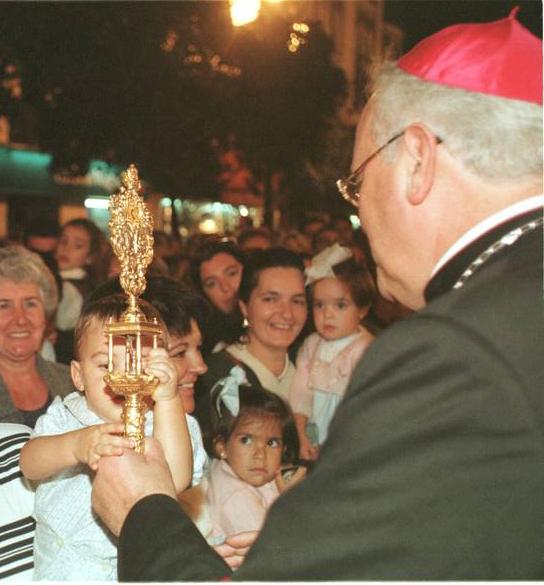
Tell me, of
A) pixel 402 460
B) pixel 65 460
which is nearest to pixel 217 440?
pixel 65 460

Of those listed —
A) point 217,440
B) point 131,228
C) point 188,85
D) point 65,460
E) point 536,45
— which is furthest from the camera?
point 188,85

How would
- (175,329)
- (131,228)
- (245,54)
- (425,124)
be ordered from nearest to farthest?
(425,124), (131,228), (175,329), (245,54)

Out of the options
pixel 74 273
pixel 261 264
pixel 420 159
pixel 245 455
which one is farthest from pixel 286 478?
pixel 74 273

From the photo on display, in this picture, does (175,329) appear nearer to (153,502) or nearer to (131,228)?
(131,228)

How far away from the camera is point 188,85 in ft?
61.9

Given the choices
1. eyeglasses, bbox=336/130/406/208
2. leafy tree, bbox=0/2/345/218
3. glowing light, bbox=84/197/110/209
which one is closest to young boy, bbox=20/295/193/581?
glowing light, bbox=84/197/110/209

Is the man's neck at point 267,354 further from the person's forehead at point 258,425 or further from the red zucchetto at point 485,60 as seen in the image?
the red zucchetto at point 485,60

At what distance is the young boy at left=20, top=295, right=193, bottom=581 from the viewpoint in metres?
2.52

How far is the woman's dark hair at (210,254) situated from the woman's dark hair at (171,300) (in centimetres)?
220

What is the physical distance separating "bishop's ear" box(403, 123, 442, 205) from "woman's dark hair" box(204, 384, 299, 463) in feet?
7.67

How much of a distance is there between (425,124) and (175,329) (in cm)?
194

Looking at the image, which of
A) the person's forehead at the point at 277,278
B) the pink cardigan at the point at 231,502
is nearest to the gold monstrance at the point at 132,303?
the pink cardigan at the point at 231,502

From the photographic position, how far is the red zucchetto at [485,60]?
6.26 ft

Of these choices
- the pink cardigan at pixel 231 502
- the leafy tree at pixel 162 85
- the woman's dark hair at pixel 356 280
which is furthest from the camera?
the leafy tree at pixel 162 85
